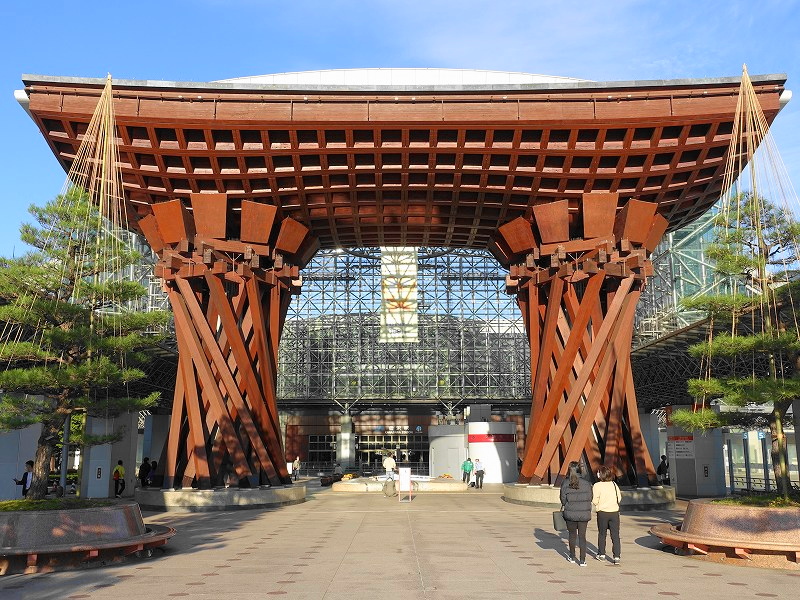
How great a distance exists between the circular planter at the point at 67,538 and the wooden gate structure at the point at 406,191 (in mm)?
9170

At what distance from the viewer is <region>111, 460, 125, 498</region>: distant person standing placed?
23.9 m

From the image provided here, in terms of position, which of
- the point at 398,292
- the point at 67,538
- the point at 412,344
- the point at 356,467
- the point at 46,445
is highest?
the point at 398,292

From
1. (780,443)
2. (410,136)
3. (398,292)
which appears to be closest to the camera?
(780,443)

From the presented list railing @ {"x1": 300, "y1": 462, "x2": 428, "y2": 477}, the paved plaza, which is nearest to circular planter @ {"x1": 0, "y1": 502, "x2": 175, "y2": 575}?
the paved plaza

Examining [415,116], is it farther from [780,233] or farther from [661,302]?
[661,302]

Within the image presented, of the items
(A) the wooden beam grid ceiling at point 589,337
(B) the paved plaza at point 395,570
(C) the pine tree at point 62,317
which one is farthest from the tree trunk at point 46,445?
(A) the wooden beam grid ceiling at point 589,337

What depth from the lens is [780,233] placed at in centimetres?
1332

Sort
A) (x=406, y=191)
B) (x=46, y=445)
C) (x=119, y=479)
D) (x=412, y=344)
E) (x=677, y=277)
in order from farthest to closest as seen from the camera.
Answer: (x=412, y=344)
(x=677, y=277)
(x=119, y=479)
(x=406, y=191)
(x=46, y=445)

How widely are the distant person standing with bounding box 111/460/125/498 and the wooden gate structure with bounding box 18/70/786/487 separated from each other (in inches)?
147

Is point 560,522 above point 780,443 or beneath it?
beneath

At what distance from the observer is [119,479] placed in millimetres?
24156

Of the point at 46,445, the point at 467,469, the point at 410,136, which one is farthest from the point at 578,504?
the point at 467,469

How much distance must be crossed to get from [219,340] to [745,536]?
15387mm

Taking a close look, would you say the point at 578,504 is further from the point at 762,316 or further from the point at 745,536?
the point at 762,316
